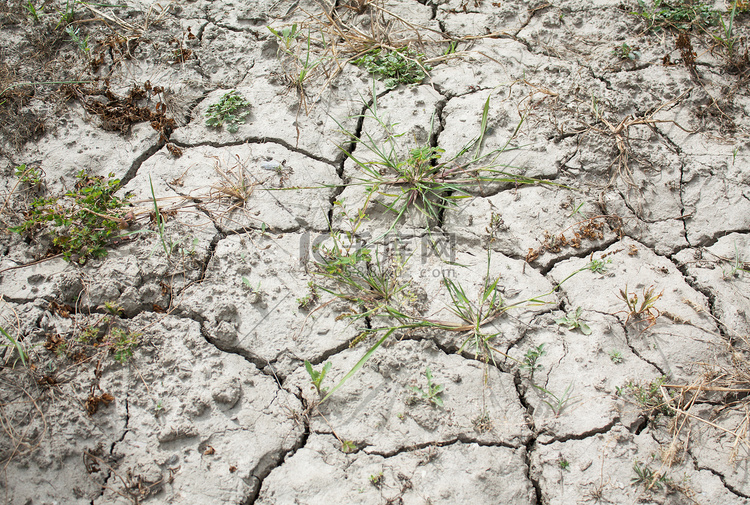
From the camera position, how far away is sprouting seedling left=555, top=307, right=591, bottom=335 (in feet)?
7.06

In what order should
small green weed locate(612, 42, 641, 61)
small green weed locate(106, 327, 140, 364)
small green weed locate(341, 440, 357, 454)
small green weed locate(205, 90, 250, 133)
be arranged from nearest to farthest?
small green weed locate(341, 440, 357, 454) → small green weed locate(106, 327, 140, 364) → small green weed locate(205, 90, 250, 133) → small green weed locate(612, 42, 641, 61)

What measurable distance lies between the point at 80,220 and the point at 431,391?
1909mm

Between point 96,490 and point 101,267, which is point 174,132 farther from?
point 96,490

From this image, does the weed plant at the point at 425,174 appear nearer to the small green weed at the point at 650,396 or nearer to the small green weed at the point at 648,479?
the small green weed at the point at 650,396

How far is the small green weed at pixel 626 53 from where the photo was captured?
9.61ft

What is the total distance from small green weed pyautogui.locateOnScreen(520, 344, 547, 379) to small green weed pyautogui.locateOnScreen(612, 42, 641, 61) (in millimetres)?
2005

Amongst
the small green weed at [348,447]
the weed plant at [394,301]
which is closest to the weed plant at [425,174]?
the weed plant at [394,301]

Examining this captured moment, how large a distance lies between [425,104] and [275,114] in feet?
2.96

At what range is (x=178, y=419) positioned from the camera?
75.8 inches

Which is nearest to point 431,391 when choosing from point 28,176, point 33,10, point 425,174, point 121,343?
point 425,174

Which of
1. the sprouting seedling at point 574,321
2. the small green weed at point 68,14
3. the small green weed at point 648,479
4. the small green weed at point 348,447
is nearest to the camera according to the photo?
A: the small green weed at point 648,479

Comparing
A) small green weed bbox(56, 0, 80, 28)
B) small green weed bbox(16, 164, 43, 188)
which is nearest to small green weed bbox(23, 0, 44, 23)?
small green weed bbox(56, 0, 80, 28)

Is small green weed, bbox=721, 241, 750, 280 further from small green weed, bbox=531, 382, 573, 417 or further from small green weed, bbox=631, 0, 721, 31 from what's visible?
small green weed, bbox=631, 0, 721, 31

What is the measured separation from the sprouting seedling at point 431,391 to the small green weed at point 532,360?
39cm
